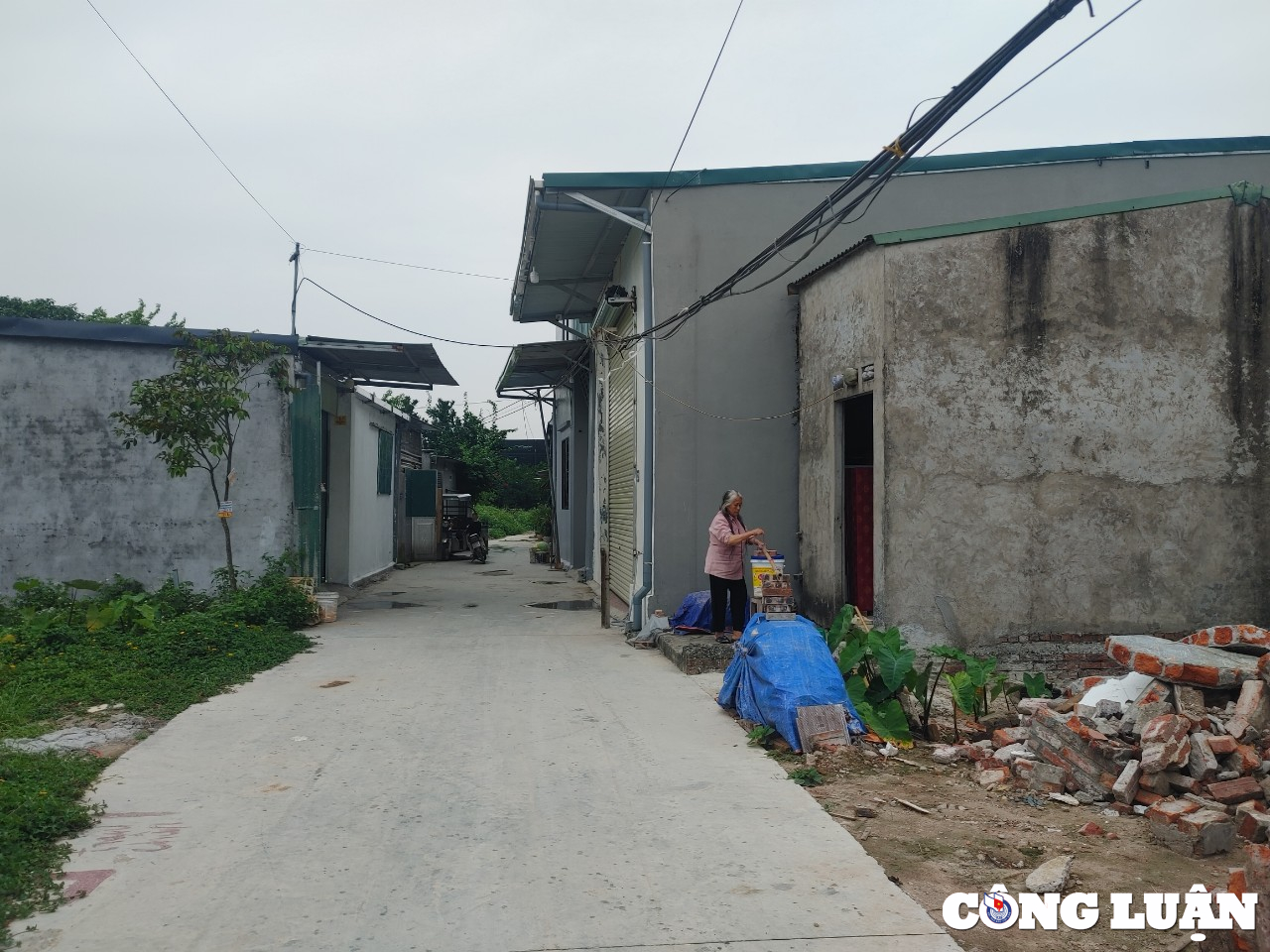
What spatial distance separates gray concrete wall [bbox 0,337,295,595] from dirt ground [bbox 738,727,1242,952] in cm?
932

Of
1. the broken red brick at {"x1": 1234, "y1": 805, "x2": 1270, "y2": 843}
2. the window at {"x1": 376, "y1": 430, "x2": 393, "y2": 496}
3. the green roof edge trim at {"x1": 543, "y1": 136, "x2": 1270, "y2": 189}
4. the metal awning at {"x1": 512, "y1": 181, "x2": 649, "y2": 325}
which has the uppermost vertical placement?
the green roof edge trim at {"x1": 543, "y1": 136, "x2": 1270, "y2": 189}

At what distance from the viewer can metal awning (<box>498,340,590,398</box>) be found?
17391 mm

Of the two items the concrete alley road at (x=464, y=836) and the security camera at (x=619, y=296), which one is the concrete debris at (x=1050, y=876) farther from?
the security camera at (x=619, y=296)

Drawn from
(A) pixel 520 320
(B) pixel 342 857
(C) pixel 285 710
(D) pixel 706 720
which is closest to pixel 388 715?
(C) pixel 285 710

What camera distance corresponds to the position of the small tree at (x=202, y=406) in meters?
11.0

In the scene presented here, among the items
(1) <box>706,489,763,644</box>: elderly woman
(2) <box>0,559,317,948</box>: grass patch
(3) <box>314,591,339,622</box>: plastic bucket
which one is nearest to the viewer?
(2) <box>0,559,317,948</box>: grass patch

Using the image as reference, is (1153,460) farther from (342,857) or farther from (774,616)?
(342,857)

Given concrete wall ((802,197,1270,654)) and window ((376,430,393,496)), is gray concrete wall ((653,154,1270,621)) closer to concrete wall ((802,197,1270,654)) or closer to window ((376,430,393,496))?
concrete wall ((802,197,1270,654))

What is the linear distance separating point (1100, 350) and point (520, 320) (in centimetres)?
1173

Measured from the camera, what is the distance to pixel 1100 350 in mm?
8727

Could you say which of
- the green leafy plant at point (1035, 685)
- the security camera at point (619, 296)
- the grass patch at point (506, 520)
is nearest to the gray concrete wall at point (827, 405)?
the green leafy plant at point (1035, 685)

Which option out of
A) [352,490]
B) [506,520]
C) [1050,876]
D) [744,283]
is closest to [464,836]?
[1050,876]

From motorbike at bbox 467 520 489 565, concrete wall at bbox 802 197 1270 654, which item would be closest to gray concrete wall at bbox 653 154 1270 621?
concrete wall at bbox 802 197 1270 654

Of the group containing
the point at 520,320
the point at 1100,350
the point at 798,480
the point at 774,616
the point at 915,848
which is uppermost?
the point at 520,320
